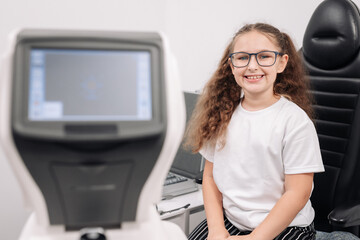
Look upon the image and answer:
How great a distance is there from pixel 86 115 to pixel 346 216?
95 centimetres

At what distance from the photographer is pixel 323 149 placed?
143cm

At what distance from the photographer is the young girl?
1183mm

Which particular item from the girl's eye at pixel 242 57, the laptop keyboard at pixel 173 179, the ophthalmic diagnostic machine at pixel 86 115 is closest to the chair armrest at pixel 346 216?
the girl's eye at pixel 242 57

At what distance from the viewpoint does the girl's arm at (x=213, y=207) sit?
4.02 feet

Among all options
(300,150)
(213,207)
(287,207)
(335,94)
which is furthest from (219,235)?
(335,94)

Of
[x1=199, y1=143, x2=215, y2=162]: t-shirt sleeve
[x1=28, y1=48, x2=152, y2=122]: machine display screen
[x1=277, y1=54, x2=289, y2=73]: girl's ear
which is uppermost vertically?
[x1=28, y1=48, x2=152, y2=122]: machine display screen

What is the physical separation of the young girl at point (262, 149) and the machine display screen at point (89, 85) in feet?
2.43

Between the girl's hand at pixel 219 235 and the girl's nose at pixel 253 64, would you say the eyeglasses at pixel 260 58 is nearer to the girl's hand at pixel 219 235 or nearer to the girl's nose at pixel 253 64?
the girl's nose at pixel 253 64

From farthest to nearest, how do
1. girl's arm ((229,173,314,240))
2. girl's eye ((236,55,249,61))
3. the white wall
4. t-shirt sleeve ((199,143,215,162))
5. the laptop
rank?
the white wall
the laptop
t-shirt sleeve ((199,143,215,162))
girl's eye ((236,55,249,61))
girl's arm ((229,173,314,240))

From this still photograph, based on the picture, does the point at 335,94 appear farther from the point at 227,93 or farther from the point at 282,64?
the point at 227,93

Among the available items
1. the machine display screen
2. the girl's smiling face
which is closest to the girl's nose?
the girl's smiling face

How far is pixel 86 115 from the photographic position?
519 mm

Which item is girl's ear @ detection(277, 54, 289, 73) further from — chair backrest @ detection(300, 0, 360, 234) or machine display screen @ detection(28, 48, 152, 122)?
machine display screen @ detection(28, 48, 152, 122)

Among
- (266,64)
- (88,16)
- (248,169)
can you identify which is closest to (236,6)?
(88,16)
